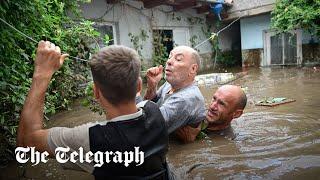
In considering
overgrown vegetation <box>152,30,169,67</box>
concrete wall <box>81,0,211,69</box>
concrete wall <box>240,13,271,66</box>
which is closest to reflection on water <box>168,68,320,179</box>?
concrete wall <box>81,0,211,69</box>

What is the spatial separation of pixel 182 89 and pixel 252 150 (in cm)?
106

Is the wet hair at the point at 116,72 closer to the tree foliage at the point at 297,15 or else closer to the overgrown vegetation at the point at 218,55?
the tree foliage at the point at 297,15

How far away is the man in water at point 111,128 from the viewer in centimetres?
188

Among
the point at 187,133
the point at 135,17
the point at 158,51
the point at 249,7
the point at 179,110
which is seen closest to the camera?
the point at 179,110

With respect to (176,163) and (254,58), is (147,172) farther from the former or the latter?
(254,58)

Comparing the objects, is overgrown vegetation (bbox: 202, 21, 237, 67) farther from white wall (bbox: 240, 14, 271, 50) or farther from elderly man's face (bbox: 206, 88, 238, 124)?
elderly man's face (bbox: 206, 88, 238, 124)

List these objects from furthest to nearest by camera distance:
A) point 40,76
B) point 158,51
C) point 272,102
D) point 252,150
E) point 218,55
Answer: point 218,55
point 158,51
point 272,102
point 252,150
point 40,76

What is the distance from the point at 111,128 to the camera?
1.89m

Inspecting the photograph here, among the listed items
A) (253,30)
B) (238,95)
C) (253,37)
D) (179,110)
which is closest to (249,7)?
(253,30)

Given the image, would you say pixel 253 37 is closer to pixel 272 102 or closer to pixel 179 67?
pixel 272 102

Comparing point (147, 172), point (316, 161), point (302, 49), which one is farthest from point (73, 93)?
point (302, 49)

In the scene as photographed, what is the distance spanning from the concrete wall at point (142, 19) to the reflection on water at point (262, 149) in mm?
6112

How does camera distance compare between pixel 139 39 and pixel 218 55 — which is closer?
pixel 139 39

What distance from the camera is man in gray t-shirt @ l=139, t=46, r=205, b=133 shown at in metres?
3.78
